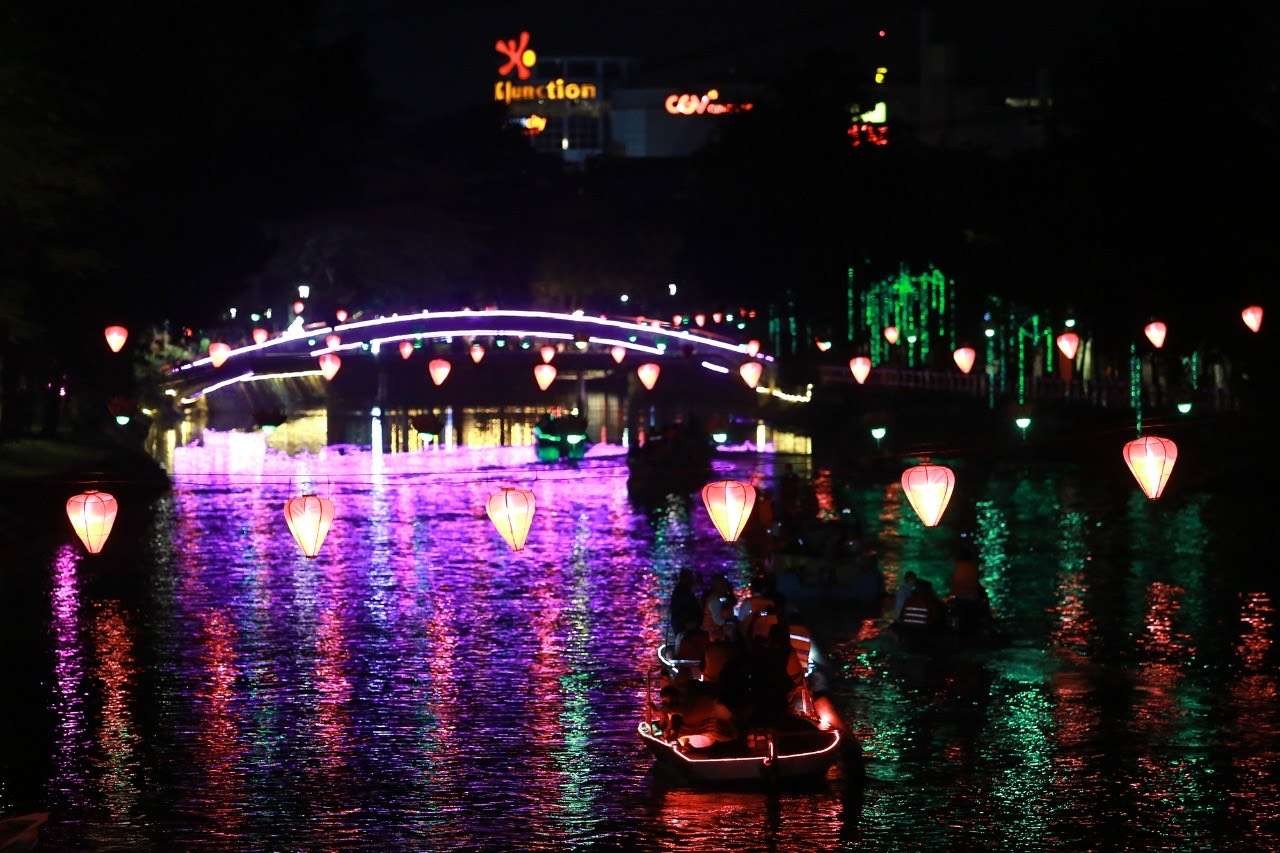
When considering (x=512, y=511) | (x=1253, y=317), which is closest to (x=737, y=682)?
(x=512, y=511)

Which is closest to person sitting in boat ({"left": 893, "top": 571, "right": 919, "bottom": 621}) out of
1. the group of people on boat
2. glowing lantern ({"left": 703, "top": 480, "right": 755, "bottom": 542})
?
glowing lantern ({"left": 703, "top": 480, "right": 755, "bottom": 542})

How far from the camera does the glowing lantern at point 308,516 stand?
3603 centimetres

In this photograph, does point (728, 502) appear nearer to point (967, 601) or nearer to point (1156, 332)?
point (967, 601)

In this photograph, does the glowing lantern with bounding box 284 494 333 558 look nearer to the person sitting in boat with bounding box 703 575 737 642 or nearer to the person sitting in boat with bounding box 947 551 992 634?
the person sitting in boat with bounding box 703 575 737 642

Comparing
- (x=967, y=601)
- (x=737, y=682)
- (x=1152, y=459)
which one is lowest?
(x=737, y=682)

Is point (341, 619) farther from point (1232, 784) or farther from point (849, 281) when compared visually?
point (849, 281)

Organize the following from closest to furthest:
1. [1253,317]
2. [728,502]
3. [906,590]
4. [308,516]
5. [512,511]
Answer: [906,590] → [308,516] → [728,502] → [512,511] → [1253,317]

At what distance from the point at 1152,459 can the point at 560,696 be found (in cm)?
1008

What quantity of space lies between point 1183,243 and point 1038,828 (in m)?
41.8

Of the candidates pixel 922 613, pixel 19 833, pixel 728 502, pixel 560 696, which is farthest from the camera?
pixel 728 502

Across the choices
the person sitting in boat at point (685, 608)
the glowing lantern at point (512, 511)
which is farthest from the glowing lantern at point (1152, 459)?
the glowing lantern at point (512, 511)

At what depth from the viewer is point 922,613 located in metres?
33.7

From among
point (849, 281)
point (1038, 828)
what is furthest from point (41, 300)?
point (849, 281)

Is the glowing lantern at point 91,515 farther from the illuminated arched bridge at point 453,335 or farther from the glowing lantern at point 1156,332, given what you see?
the illuminated arched bridge at point 453,335
